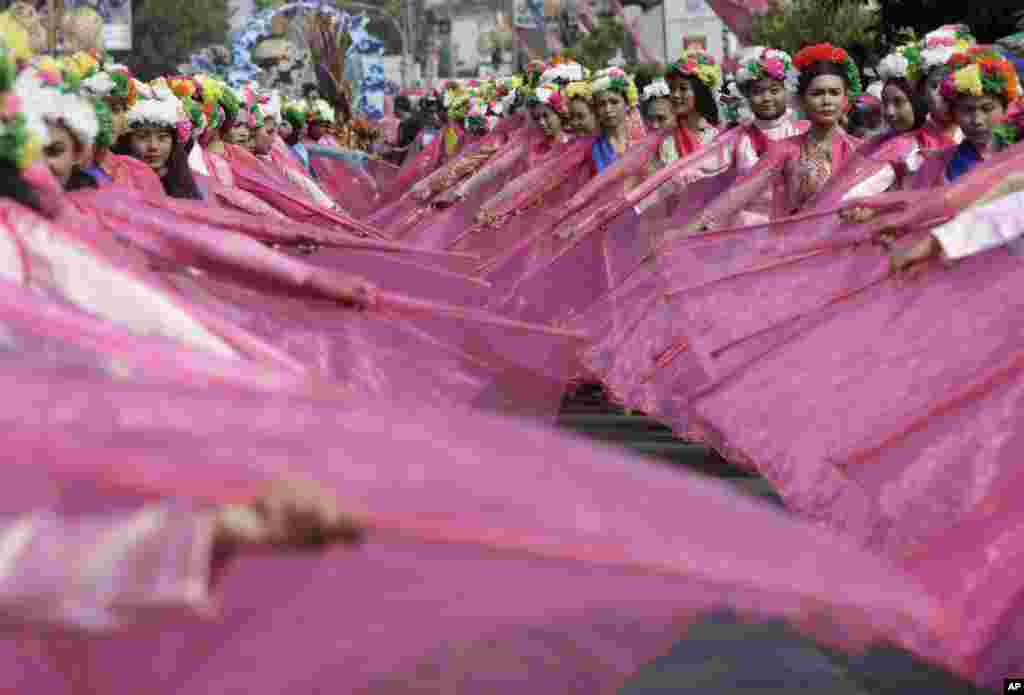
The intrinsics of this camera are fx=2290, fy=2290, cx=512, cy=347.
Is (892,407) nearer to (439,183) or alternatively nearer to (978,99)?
(978,99)

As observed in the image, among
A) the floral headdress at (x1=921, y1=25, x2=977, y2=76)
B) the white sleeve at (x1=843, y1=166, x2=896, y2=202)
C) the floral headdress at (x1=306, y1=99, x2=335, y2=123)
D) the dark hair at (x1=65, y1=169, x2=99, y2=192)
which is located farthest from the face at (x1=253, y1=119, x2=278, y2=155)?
the dark hair at (x1=65, y1=169, x2=99, y2=192)

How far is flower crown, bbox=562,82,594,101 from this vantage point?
13.5m

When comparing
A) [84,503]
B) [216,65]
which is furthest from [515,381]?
[216,65]

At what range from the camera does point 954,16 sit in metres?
18.7

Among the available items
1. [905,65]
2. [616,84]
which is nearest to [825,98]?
[905,65]

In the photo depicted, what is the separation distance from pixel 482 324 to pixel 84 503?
10.2ft

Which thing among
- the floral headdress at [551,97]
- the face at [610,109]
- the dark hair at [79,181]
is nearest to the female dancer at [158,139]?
the dark hair at [79,181]

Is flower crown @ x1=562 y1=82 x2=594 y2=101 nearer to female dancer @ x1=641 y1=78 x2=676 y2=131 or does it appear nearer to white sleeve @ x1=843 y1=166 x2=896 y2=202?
female dancer @ x1=641 y1=78 x2=676 y2=131

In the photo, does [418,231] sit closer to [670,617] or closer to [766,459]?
[766,459]

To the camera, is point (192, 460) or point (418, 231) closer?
point (192, 460)

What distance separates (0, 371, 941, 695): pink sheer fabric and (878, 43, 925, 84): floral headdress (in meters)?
6.12

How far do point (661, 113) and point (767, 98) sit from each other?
63.9 inches

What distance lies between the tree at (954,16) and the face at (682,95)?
6216 millimetres

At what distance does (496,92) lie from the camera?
2092cm
